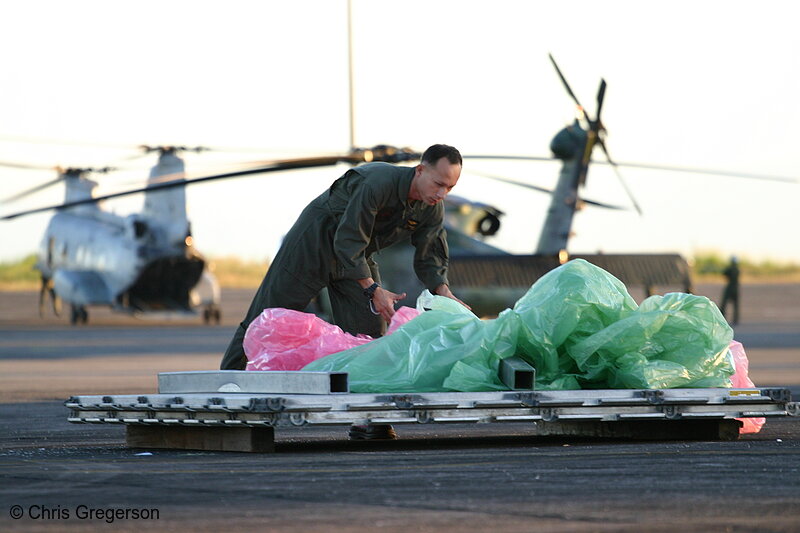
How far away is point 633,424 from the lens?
873cm

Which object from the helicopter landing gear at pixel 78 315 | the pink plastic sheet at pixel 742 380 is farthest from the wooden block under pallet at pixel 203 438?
A: the helicopter landing gear at pixel 78 315

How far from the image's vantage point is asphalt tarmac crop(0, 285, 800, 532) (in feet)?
16.2

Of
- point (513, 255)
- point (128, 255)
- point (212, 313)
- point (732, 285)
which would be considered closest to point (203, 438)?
point (513, 255)

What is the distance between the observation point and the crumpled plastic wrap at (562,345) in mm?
8148

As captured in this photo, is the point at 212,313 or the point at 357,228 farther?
the point at 212,313

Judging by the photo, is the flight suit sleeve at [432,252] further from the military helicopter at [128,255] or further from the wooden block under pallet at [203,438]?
the military helicopter at [128,255]

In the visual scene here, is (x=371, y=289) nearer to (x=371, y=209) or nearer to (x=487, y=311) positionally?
(x=371, y=209)

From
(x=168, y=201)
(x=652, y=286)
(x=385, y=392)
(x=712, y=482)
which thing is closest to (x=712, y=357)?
(x=385, y=392)

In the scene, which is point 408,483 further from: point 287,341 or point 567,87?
point 567,87

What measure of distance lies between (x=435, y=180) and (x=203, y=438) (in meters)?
2.00

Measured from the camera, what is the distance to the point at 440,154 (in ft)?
27.6

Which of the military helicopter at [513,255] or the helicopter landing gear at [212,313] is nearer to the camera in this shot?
the military helicopter at [513,255]

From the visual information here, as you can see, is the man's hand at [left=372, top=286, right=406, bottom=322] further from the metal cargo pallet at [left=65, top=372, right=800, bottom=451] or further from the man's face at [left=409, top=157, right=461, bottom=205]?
the metal cargo pallet at [left=65, top=372, right=800, bottom=451]

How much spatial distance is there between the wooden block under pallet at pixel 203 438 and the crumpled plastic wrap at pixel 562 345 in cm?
71
